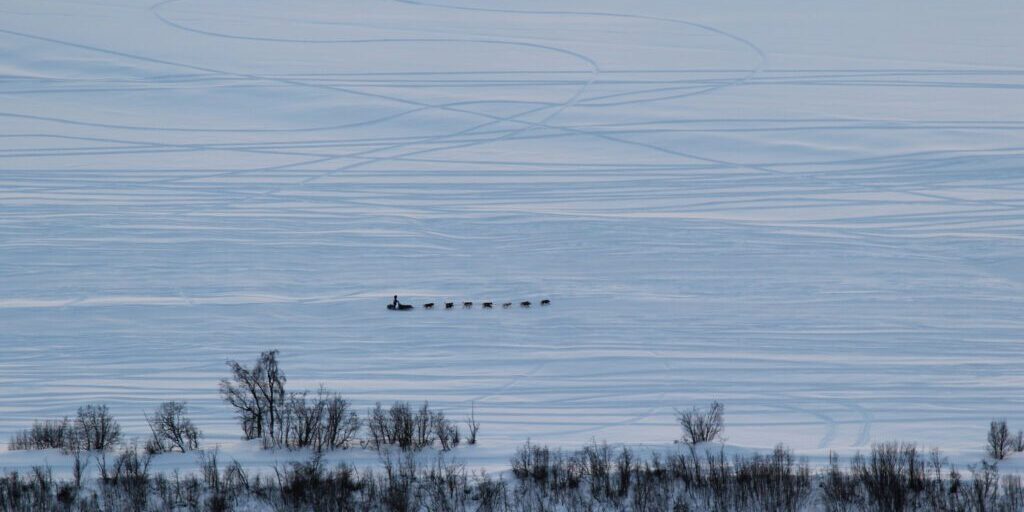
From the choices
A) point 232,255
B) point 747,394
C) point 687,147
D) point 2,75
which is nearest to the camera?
point 747,394

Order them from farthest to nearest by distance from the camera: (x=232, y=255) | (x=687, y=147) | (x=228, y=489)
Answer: (x=687, y=147)
(x=232, y=255)
(x=228, y=489)

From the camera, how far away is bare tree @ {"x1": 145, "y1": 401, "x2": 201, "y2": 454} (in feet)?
50.7

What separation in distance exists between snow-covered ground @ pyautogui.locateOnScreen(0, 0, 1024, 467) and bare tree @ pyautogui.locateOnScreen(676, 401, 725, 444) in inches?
13.2

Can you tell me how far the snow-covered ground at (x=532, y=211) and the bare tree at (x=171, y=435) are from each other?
654mm

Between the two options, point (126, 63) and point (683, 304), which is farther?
point (126, 63)

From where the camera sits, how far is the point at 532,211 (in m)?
26.2

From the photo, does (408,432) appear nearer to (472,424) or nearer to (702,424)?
(472,424)

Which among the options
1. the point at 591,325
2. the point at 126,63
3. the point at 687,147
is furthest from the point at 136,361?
the point at 126,63

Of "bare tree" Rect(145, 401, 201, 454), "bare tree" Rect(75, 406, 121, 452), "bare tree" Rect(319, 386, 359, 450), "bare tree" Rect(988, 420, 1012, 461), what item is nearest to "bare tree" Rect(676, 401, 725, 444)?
"bare tree" Rect(988, 420, 1012, 461)

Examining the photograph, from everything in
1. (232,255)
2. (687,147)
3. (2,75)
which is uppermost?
(2,75)

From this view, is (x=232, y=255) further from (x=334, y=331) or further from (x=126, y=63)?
(x=126, y=63)

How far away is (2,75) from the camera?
3475cm

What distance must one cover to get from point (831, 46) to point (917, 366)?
17.7m

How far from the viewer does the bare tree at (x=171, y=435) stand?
15461 mm
